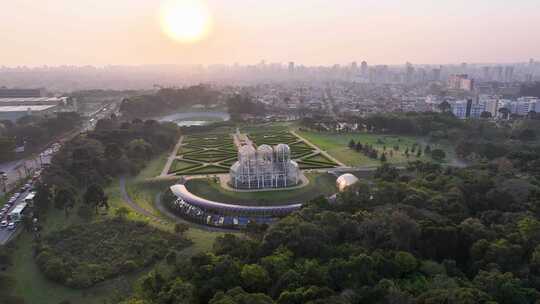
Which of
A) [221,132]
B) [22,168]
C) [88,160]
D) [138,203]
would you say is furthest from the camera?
[221,132]

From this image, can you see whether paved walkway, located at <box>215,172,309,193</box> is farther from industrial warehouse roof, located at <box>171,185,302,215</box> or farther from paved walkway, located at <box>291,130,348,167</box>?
paved walkway, located at <box>291,130,348,167</box>

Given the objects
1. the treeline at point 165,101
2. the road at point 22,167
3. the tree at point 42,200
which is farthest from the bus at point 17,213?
the treeline at point 165,101

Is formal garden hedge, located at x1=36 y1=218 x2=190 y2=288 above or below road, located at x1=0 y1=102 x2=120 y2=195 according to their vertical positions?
below

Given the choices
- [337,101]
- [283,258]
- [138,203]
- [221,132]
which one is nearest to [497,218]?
[283,258]

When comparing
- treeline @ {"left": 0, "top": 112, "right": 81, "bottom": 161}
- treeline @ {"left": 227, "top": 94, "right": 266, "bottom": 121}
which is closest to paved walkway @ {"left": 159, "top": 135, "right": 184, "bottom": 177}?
treeline @ {"left": 0, "top": 112, "right": 81, "bottom": 161}

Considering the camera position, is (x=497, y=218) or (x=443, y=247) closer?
(x=443, y=247)

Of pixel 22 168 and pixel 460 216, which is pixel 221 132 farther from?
pixel 460 216

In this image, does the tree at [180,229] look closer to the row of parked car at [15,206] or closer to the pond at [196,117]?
the row of parked car at [15,206]
